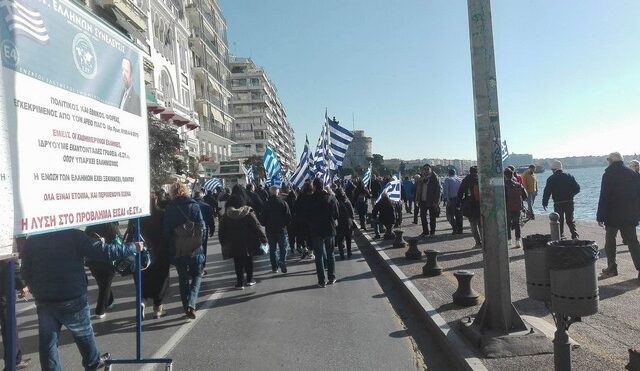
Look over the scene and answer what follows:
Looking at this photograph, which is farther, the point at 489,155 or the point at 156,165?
the point at 156,165

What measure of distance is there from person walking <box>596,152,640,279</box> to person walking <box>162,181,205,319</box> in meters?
5.86

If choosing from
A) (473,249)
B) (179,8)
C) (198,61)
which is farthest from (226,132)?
(473,249)

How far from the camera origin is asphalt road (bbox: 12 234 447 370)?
5.09 m

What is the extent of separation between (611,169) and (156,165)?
21508 mm

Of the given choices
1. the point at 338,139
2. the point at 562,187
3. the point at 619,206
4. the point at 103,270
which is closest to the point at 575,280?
the point at 619,206

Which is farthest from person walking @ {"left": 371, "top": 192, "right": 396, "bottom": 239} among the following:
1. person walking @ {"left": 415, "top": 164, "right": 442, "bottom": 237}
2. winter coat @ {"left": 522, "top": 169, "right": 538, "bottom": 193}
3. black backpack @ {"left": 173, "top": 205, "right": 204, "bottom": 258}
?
black backpack @ {"left": 173, "top": 205, "right": 204, "bottom": 258}

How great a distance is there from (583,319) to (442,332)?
1583 millimetres

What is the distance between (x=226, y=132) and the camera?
201 ft

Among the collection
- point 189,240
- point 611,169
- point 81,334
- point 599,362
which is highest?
point 611,169

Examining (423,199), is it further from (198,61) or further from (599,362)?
(198,61)

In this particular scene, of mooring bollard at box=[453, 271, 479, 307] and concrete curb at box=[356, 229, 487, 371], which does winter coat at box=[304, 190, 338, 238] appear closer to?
concrete curb at box=[356, 229, 487, 371]

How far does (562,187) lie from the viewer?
10.8 meters

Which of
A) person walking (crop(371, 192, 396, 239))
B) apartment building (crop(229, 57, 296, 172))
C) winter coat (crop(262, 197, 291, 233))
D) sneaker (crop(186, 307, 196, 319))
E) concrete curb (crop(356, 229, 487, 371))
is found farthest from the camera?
apartment building (crop(229, 57, 296, 172))

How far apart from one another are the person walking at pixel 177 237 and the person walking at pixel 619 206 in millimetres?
5856
